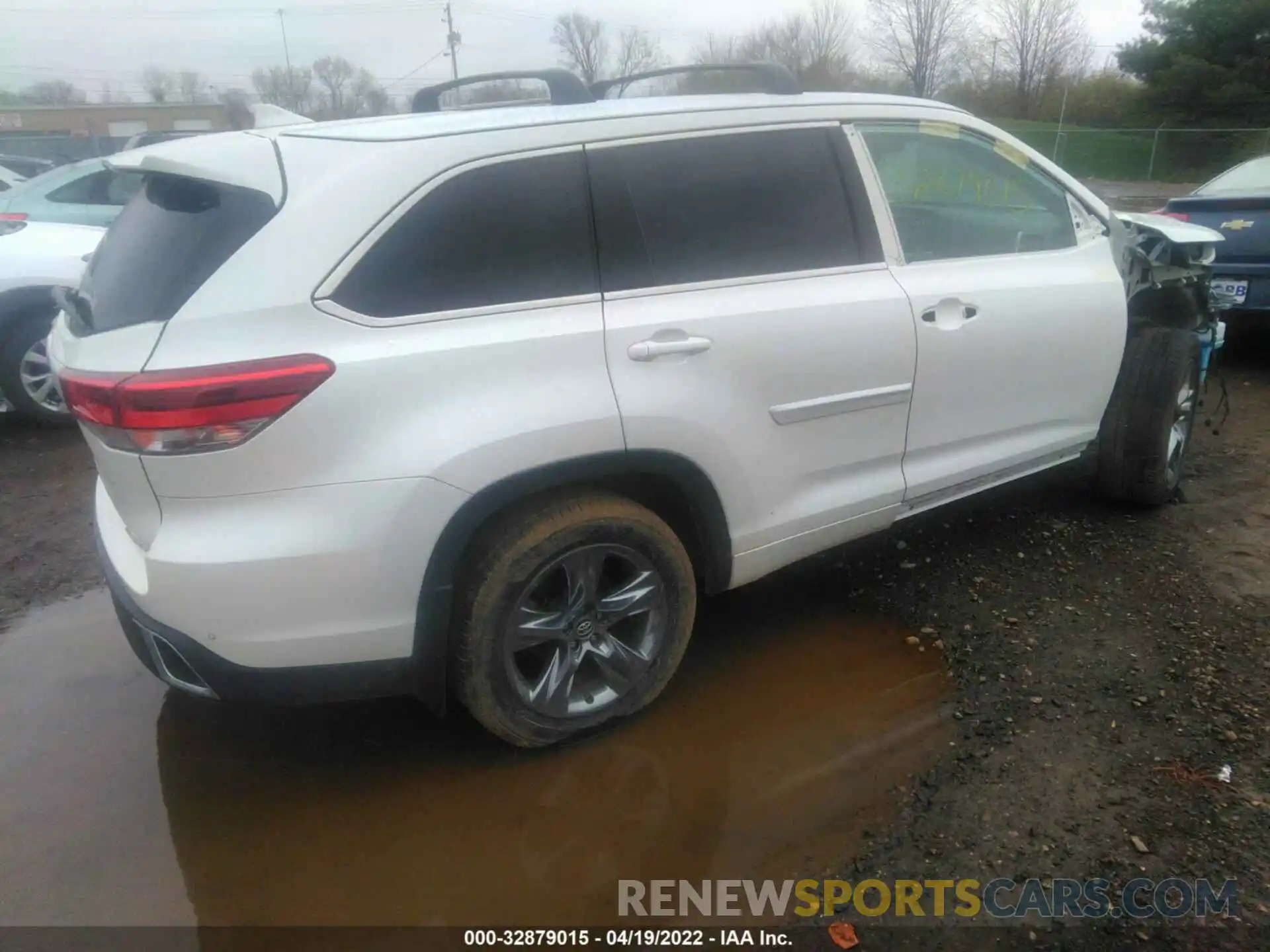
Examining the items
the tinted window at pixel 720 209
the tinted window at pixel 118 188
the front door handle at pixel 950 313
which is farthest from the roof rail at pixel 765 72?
the tinted window at pixel 118 188

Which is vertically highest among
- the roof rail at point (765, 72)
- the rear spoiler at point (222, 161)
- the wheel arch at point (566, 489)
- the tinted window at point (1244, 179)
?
the roof rail at point (765, 72)

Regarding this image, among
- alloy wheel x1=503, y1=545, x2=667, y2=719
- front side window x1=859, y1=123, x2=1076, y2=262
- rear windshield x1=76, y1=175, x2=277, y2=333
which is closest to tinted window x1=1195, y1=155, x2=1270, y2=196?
front side window x1=859, y1=123, x2=1076, y2=262

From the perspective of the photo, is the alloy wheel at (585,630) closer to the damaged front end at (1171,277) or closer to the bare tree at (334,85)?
the damaged front end at (1171,277)

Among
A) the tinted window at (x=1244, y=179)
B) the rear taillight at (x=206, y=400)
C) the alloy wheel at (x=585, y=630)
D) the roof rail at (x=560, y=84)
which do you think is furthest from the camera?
the tinted window at (x=1244, y=179)

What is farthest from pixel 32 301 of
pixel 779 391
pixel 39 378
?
pixel 779 391

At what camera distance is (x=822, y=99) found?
3160mm

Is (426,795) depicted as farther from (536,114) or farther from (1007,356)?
(1007,356)

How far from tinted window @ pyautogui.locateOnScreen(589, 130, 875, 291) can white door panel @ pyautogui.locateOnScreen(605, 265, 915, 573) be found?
0.23 ft

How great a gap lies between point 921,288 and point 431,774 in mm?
2192

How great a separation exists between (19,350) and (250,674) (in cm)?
462

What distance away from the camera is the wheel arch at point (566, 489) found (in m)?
2.41

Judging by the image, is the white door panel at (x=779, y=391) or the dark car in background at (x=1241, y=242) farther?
the dark car in background at (x=1241, y=242)

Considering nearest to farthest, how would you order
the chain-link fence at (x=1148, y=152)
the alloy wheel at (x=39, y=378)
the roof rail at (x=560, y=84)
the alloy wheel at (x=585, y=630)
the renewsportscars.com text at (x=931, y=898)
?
1. the renewsportscars.com text at (x=931, y=898)
2. the alloy wheel at (x=585, y=630)
3. the roof rail at (x=560, y=84)
4. the alloy wheel at (x=39, y=378)
5. the chain-link fence at (x=1148, y=152)

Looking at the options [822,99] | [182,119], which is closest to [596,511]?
[822,99]
